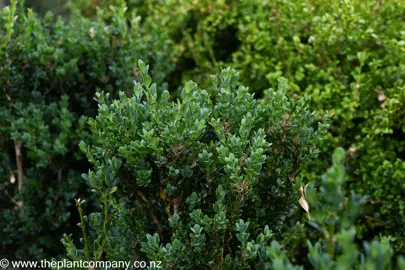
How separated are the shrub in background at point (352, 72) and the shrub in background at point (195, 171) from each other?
1.29m

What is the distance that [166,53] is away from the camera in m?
4.48

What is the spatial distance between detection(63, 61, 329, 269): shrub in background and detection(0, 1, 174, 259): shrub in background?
1.21 meters

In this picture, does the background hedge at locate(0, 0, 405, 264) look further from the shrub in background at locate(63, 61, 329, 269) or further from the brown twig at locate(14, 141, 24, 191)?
the shrub in background at locate(63, 61, 329, 269)

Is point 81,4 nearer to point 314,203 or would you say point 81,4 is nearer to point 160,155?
point 160,155

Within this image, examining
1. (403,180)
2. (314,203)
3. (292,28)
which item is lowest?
(403,180)

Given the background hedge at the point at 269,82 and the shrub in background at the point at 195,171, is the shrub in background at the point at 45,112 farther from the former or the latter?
the shrub in background at the point at 195,171

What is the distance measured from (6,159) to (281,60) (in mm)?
2307

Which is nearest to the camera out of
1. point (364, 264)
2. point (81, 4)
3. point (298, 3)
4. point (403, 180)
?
point (364, 264)

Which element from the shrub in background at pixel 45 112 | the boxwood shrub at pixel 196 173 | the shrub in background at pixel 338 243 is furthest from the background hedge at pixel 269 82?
the shrub in background at pixel 338 243

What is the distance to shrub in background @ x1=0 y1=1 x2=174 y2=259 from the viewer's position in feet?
11.5

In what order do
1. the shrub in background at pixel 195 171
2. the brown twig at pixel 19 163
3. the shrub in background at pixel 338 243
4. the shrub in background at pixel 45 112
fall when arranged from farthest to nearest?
the brown twig at pixel 19 163, the shrub in background at pixel 45 112, the shrub in background at pixel 195 171, the shrub in background at pixel 338 243

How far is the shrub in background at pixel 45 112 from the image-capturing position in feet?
11.5

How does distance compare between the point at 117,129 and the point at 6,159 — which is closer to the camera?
the point at 117,129

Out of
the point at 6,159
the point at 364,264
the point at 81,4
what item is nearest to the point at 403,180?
the point at 364,264
